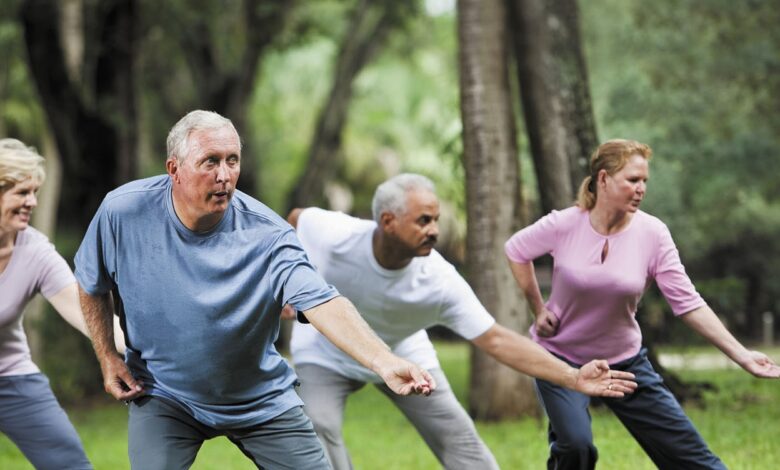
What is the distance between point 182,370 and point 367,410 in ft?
34.4

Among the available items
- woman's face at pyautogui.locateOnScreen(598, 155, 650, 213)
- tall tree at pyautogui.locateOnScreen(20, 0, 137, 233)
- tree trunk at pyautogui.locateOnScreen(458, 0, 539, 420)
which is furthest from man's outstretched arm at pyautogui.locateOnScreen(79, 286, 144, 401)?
tall tree at pyautogui.locateOnScreen(20, 0, 137, 233)

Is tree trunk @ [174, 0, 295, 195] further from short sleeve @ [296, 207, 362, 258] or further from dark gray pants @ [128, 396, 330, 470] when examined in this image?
dark gray pants @ [128, 396, 330, 470]

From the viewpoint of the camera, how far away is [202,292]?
489cm

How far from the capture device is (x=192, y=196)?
4.84 meters

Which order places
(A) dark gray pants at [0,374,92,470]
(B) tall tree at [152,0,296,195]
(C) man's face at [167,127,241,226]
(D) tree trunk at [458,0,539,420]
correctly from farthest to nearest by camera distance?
(B) tall tree at [152,0,296,195] < (D) tree trunk at [458,0,539,420] < (A) dark gray pants at [0,374,92,470] < (C) man's face at [167,127,241,226]

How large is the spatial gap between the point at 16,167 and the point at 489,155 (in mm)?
7402

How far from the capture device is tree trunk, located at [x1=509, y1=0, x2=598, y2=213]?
503 inches

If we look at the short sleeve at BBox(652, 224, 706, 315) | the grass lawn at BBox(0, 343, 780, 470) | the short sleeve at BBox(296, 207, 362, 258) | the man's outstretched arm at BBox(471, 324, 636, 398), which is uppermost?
the short sleeve at BBox(652, 224, 706, 315)

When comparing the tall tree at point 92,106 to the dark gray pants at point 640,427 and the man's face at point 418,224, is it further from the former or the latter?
the dark gray pants at point 640,427

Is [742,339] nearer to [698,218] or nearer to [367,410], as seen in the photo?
[698,218]

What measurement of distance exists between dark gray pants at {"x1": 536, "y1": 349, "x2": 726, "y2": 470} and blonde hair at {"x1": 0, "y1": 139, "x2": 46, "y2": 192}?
113 inches

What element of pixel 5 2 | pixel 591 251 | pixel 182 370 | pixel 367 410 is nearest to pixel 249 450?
pixel 182 370

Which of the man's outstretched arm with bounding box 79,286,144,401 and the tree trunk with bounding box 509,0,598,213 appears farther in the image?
the tree trunk with bounding box 509,0,598,213

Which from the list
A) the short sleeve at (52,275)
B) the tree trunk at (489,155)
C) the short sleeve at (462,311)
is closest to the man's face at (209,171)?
the short sleeve at (52,275)
